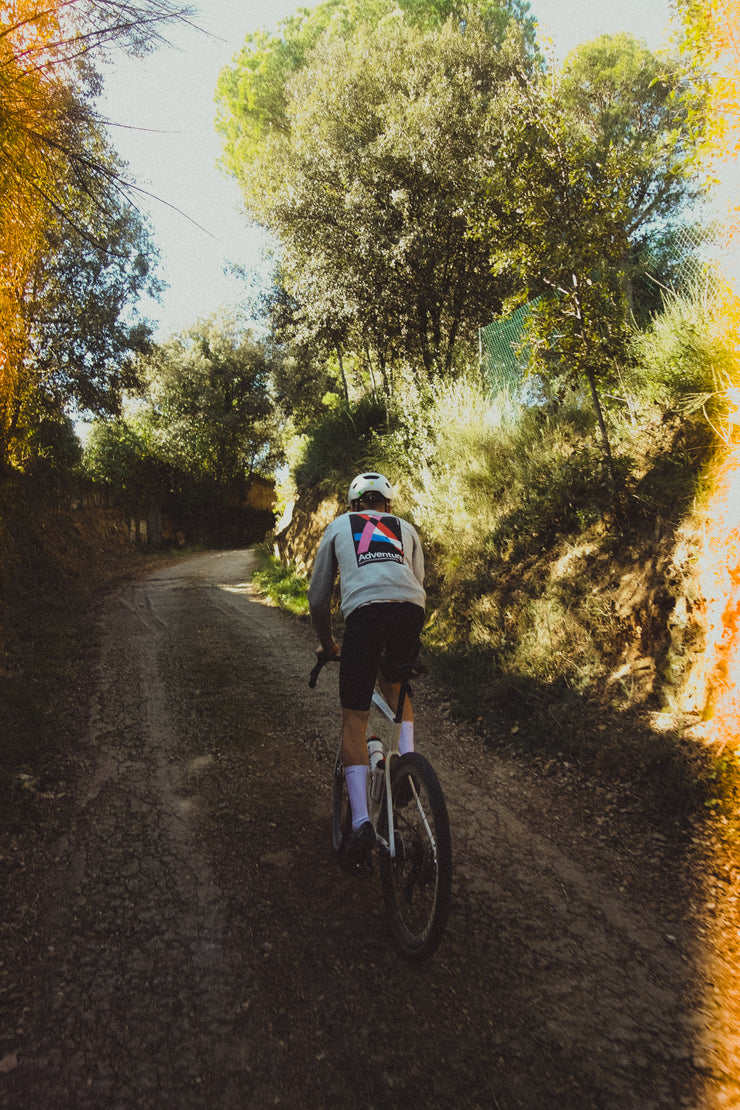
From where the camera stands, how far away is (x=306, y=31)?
21359 millimetres

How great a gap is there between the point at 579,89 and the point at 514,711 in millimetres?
19174

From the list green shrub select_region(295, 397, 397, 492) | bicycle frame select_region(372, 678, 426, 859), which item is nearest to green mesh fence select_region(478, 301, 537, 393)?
green shrub select_region(295, 397, 397, 492)

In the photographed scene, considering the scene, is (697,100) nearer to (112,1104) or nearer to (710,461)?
(710,461)

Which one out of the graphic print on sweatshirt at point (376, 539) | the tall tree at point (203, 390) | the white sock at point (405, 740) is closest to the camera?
the white sock at point (405, 740)

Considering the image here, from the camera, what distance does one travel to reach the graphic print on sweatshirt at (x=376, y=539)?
296cm

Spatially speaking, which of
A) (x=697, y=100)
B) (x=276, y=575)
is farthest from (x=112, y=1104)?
(x=276, y=575)

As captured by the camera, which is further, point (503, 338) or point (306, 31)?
point (306, 31)

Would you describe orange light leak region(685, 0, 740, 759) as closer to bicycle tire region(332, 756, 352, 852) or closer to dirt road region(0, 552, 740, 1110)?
dirt road region(0, 552, 740, 1110)

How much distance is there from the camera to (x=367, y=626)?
9.29ft

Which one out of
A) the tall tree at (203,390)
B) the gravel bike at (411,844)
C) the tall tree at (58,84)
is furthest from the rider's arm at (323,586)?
the tall tree at (203,390)

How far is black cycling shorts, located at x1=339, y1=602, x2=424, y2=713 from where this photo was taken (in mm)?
2830

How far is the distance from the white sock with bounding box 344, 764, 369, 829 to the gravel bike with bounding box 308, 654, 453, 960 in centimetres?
11

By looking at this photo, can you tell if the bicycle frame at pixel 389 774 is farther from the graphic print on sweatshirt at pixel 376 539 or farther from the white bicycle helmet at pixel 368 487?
the white bicycle helmet at pixel 368 487

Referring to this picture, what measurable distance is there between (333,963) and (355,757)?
2.80 ft
